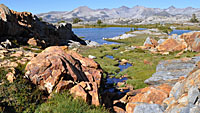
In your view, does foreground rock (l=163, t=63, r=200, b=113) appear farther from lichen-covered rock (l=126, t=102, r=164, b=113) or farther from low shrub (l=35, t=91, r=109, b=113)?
low shrub (l=35, t=91, r=109, b=113)

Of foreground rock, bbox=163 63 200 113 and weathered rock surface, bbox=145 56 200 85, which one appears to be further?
weathered rock surface, bbox=145 56 200 85

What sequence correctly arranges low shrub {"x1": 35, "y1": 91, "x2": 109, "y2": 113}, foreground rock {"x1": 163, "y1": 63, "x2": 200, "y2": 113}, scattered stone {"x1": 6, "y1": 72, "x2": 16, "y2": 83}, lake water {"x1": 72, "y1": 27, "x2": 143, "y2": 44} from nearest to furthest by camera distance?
low shrub {"x1": 35, "y1": 91, "x2": 109, "y2": 113}
foreground rock {"x1": 163, "y1": 63, "x2": 200, "y2": 113}
scattered stone {"x1": 6, "y1": 72, "x2": 16, "y2": 83}
lake water {"x1": 72, "y1": 27, "x2": 143, "y2": 44}

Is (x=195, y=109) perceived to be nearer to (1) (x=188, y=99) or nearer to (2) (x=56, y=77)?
(1) (x=188, y=99)

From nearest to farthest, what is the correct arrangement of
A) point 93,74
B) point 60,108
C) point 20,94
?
point 60,108 → point 20,94 → point 93,74

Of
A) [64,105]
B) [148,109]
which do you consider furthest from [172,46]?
[64,105]

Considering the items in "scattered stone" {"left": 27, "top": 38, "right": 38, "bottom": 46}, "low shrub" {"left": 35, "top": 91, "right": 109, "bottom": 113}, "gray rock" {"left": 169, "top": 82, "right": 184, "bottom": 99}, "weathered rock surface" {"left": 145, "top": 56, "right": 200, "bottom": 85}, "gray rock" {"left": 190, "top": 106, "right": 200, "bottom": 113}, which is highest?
"scattered stone" {"left": 27, "top": 38, "right": 38, "bottom": 46}

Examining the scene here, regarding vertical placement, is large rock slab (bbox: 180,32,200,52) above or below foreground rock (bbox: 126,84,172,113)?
above

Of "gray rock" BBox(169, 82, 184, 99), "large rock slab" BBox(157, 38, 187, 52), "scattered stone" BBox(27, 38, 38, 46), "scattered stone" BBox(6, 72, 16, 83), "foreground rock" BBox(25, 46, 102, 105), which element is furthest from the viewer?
"large rock slab" BBox(157, 38, 187, 52)

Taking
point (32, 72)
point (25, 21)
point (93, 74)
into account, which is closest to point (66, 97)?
point (32, 72)

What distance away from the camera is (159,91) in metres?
19.2

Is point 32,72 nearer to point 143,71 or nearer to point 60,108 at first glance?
point 60,108

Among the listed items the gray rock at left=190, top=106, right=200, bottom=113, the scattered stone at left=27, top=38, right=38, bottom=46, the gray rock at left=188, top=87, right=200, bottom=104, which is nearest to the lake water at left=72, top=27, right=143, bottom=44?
the scattered stone at left=27, top=38, right=38, bottom=46

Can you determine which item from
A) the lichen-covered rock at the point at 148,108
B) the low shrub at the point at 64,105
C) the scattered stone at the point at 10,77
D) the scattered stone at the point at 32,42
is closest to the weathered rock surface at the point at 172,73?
the lichen-covered rock at the point at 148,108

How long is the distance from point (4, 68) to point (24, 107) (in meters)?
4.69
